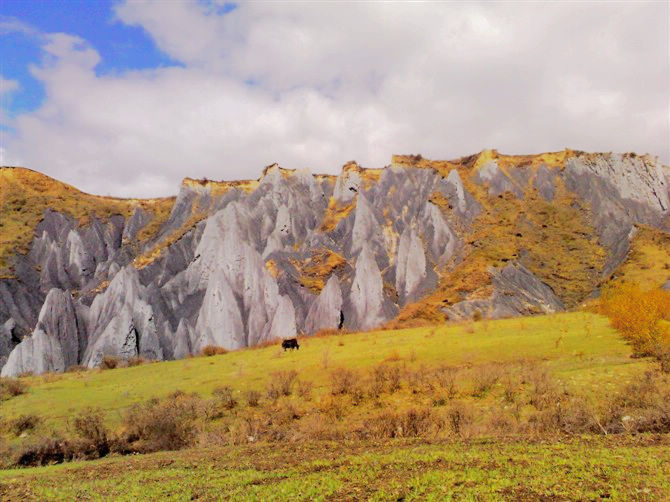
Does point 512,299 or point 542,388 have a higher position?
point 512,299

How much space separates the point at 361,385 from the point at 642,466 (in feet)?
47.4

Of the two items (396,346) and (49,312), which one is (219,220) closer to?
(49,312)

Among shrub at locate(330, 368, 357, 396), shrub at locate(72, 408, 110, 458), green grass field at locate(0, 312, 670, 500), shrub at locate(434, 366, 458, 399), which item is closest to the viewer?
green grass field at locate(0, 312, 670, 500)

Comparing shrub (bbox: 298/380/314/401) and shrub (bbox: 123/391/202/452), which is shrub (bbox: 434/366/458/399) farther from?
shrub (bbox: 123/391/202/452)

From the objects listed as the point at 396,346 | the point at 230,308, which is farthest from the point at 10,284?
the point at 396,346

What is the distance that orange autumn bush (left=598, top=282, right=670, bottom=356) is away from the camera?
23.1 metres

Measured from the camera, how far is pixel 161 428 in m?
18.8

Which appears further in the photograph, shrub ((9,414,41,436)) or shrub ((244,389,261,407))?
shrub ((244,389,261,407))

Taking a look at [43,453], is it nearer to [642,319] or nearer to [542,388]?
[542,388]

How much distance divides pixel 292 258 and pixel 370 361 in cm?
6511

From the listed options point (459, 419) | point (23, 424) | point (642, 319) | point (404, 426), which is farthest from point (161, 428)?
point (642, 319)

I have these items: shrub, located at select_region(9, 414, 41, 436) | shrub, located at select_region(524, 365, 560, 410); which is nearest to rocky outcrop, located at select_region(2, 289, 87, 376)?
shrub, located at select_region(9, 414, 41, 436)

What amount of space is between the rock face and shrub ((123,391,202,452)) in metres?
43.1

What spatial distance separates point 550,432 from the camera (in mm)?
13984
